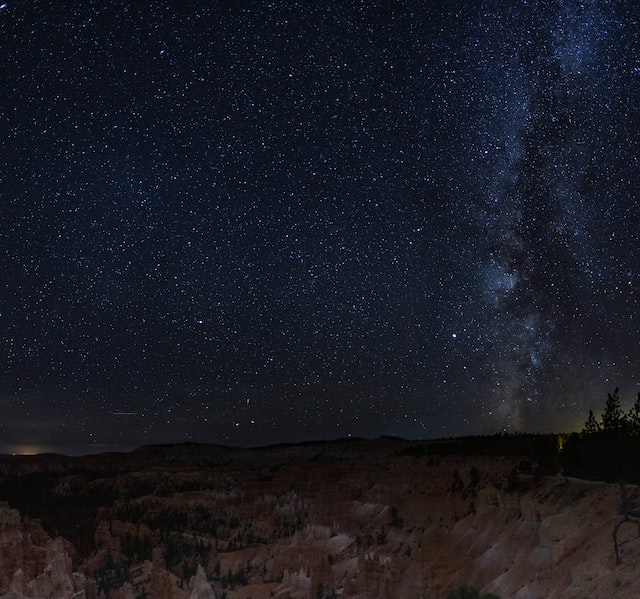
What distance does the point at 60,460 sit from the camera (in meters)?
70.4

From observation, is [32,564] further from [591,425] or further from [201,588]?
[591,425]

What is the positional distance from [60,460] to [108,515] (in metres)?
17.4

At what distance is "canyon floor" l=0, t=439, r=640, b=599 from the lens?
25.0 m

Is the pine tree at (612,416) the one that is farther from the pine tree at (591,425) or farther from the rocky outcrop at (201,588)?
the rocky outcrop at (201,588)

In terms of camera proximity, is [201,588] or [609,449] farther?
[201,588]

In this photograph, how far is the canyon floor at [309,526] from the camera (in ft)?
82.0

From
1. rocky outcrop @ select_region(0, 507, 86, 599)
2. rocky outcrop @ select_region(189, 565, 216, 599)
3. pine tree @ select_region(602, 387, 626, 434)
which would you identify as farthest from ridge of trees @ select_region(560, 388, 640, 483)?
rocky outcrop @ select_region(0, 507, 86, 599)

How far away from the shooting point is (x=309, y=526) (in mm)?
49594

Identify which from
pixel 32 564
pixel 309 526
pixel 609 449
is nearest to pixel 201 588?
pixel 309 526

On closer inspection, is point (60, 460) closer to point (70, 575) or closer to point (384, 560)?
point (70, 575)

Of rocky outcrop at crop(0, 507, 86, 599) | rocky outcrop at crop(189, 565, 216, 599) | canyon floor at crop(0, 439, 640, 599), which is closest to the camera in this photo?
canyon floor at crop(0, 439, 640, 599)

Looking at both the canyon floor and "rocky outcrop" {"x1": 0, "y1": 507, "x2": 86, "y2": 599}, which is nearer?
the canyon floor

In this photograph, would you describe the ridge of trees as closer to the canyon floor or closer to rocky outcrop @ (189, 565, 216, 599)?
the canyon floor

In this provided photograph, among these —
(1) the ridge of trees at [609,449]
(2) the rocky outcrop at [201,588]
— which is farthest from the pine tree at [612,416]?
(2) the rocky outcrop at [201,588]
